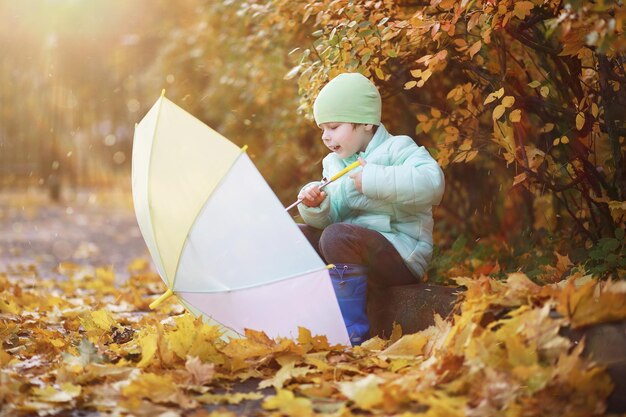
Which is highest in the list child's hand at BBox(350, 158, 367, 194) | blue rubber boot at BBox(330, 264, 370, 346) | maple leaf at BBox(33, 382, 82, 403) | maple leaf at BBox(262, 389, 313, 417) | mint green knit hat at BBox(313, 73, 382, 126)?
mint green knit hat at BBox(313, 73, 382, 126)

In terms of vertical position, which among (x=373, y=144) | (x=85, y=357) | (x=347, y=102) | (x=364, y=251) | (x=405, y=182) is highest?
(x=347, y=102)

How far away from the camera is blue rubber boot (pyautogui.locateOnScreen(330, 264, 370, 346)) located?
11.6 ft

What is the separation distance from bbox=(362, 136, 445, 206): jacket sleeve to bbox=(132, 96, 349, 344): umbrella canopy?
1.60 ft

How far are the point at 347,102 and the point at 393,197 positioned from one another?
50 cm

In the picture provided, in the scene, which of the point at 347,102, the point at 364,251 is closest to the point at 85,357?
the point at 364,251

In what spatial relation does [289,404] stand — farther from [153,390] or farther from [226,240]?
[226,240]

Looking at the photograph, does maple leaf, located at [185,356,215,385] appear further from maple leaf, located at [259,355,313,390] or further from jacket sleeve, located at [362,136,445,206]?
jacket sleeve, located at [362,136,445,206]

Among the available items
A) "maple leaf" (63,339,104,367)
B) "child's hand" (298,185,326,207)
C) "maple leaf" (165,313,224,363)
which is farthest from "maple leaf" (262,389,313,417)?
"child's hand" (298,185,326,207)

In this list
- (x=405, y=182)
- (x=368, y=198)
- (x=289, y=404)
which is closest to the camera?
(x=289, y=404)

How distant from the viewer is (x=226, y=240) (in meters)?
3.20

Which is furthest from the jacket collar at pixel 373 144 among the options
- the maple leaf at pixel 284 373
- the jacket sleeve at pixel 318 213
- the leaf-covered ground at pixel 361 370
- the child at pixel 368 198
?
the maple leaf at pixel 284 373

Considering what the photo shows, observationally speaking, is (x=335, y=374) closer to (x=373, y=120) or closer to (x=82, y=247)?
(x=373, y=120)

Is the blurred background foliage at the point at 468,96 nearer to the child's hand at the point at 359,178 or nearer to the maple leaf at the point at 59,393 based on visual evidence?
the child's hand at the point at 359,178

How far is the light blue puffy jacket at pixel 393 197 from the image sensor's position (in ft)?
11.4
